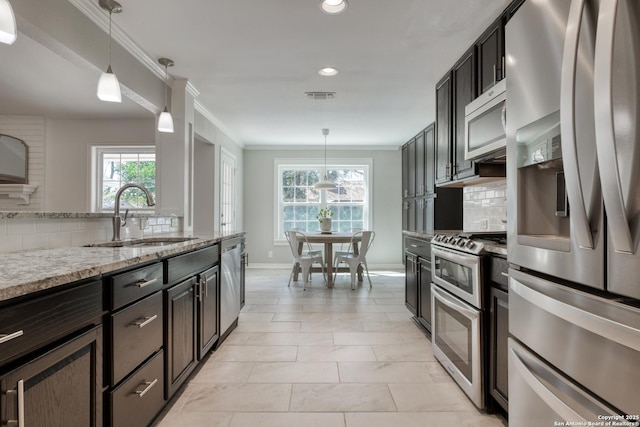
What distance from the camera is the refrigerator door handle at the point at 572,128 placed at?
0.86 m

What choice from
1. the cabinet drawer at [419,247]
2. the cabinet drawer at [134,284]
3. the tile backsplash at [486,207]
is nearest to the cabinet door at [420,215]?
the tile backsplash at [486,207]

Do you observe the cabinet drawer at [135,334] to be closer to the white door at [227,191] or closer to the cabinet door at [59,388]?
the cabinet door at [59,388]

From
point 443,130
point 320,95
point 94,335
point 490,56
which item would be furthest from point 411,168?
Answer: point 94,335

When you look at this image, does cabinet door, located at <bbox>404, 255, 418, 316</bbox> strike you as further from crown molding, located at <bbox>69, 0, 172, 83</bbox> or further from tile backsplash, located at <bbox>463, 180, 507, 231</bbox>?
crown molding, located at <bbox>69, 0, 172, 83</bbox>

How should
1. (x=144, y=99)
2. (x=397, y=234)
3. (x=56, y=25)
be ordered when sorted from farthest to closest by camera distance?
(x=397, y=234) < (x=144, y=99) < (x=56, y=25)

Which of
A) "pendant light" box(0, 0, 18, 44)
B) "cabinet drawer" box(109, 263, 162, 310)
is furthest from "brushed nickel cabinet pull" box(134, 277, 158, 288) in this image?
"pendant light" box(0, 0, 18, 44)

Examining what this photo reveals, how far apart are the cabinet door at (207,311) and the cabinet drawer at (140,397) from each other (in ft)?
1.74

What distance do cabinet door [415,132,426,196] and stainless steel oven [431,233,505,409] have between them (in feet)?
9.78

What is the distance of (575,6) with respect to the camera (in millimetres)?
849

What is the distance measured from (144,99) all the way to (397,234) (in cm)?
511

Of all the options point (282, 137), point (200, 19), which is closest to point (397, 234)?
point (282, 137)

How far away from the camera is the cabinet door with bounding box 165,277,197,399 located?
1.71m

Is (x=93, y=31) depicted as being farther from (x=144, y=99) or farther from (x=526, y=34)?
(x=526, y=34)

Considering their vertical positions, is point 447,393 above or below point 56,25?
below
